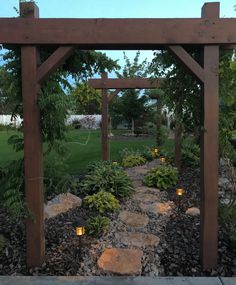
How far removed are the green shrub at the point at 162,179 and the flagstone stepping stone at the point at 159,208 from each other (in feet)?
3.25

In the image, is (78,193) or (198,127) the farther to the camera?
(78,193)

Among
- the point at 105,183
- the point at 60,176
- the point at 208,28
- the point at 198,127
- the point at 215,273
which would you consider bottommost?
the point at 215,273

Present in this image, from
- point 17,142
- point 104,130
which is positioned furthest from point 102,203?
point 104,130

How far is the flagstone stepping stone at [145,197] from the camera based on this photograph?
5.45 meters

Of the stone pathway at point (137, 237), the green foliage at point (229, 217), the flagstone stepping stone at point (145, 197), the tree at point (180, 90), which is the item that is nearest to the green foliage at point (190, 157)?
the stone pathway at point (137, 237)

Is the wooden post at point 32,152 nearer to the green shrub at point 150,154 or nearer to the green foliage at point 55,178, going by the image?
the green foliage at point 55,178

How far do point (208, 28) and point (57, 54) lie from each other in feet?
4.31

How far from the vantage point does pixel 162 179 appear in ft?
20.7

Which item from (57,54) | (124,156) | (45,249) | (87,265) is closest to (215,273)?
(87,265)

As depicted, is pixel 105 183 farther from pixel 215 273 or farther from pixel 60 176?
pixel 215 273

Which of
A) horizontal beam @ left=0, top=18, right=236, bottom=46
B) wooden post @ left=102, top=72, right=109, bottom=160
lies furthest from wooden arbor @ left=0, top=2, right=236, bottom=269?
wooden post @ left=102, top=72, right=109, bottom=160

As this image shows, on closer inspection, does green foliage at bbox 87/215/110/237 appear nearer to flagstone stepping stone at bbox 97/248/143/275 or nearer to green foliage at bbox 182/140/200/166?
flagstone stepping stone at bbox 97/248/143/275

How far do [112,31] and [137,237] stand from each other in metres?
2.22

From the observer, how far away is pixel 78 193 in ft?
18.3
